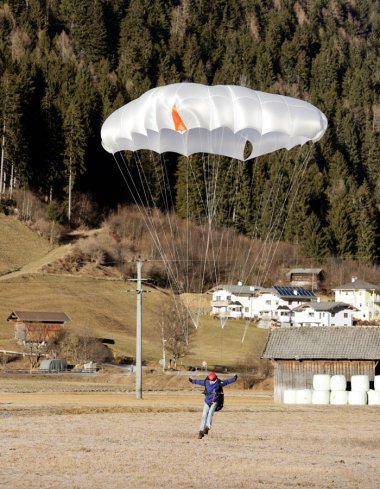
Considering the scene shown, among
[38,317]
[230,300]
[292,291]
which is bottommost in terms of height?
[38,317]

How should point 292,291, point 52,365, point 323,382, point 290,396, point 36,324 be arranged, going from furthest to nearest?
point 292,291 < point 36,324 < point 52,365 < point 290,396 < point 323,382

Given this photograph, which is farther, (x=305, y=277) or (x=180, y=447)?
(x=305, y=277)

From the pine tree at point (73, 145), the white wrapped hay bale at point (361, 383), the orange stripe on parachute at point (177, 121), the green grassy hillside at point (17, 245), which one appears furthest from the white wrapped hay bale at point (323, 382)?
the pine tree at point (73, 145)

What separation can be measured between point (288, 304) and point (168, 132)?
78006mm

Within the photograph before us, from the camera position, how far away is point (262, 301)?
11475cm

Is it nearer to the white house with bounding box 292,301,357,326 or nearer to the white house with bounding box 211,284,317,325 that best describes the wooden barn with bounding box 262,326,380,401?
the white house with bounding box 211,284,317,325

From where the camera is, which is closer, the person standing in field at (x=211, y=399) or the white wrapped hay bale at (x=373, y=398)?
the person standing in field at (x=211, y=399)

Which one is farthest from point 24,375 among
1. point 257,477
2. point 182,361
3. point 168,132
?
point 257,477

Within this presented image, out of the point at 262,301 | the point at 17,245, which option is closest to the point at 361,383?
the point at 17,245

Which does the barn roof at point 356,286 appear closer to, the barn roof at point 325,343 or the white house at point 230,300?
the white house at point 230,300

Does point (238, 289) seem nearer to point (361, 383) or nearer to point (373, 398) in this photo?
point (361, 383)

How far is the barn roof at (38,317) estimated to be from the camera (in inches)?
3152

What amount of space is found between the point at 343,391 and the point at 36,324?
1620 inches

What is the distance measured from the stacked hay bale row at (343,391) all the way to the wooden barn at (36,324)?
37420mm
